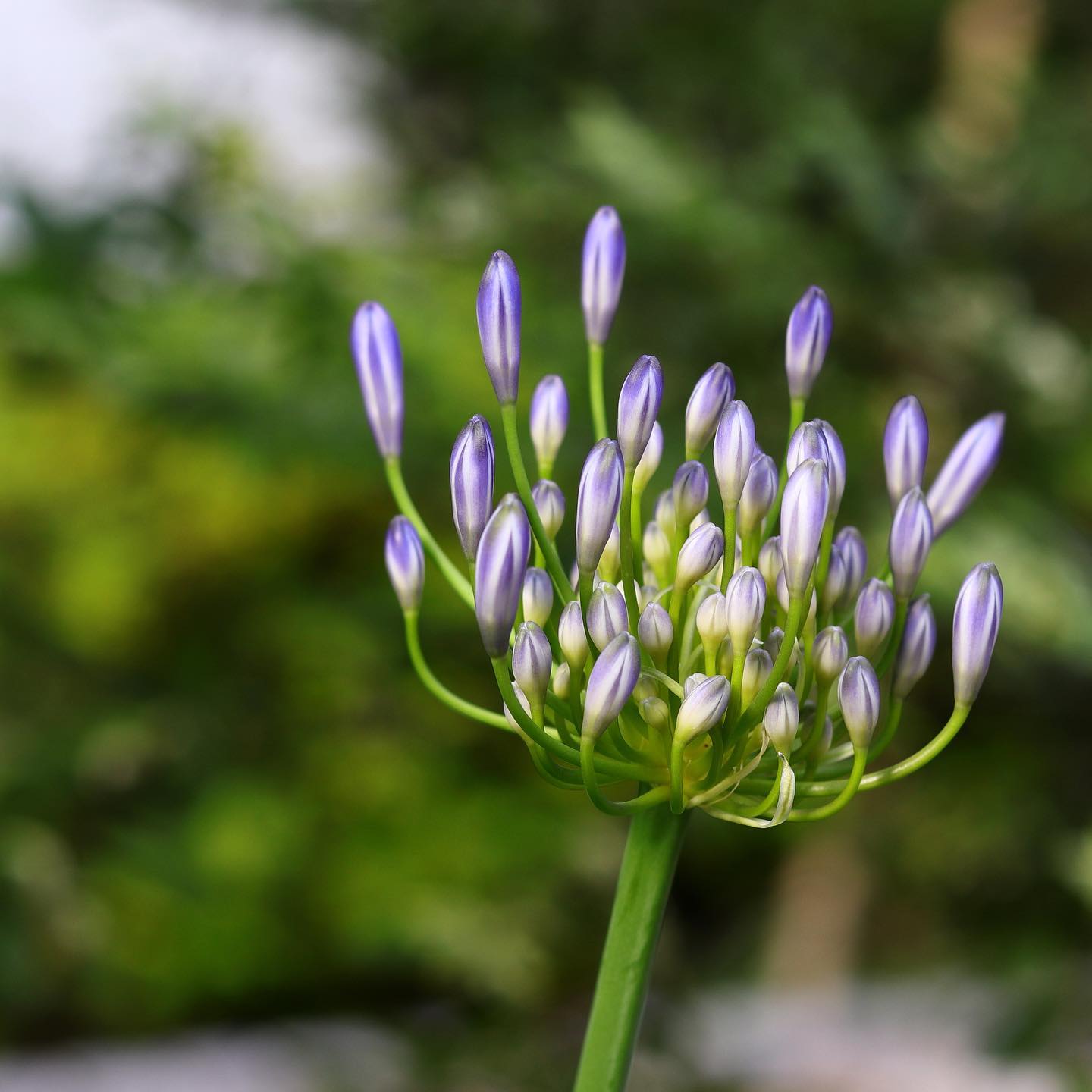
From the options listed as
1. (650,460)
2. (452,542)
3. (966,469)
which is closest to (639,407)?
(650,460)

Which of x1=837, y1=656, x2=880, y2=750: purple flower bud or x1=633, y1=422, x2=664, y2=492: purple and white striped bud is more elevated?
x1=633, y1=422, x2=664, y2=492: purple and white striped bud

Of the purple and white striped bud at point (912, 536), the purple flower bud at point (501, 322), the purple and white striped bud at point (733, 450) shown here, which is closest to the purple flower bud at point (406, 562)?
the purple flower bud at point (501, 322)

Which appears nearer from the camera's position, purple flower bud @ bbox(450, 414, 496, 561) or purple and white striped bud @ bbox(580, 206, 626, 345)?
purple flower bud @ bbox(450, 414, 496, 561)

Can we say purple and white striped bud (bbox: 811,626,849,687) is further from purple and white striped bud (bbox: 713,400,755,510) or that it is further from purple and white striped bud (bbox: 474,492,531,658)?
purple and white striped bud (bbox: 474,492,531,658)

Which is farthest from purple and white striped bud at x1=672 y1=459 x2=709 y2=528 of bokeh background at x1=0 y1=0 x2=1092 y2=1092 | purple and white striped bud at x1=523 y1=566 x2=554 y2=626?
bokeh background at x1=0 y1=0 x2=1092 y2=1092

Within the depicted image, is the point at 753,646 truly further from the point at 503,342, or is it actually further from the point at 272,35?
the point at 272,35

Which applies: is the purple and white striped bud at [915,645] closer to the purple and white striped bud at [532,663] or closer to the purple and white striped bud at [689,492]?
the purple and white striped bud at [689,492]

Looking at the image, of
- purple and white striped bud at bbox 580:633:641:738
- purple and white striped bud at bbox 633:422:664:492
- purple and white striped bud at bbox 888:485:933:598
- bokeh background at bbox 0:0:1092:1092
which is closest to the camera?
purple and white striped bud at bbox 580:633:641:738

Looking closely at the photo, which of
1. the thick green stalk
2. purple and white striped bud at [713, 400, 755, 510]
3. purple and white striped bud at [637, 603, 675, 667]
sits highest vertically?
purple and white striped bud at [713, 400, 755, 510]
